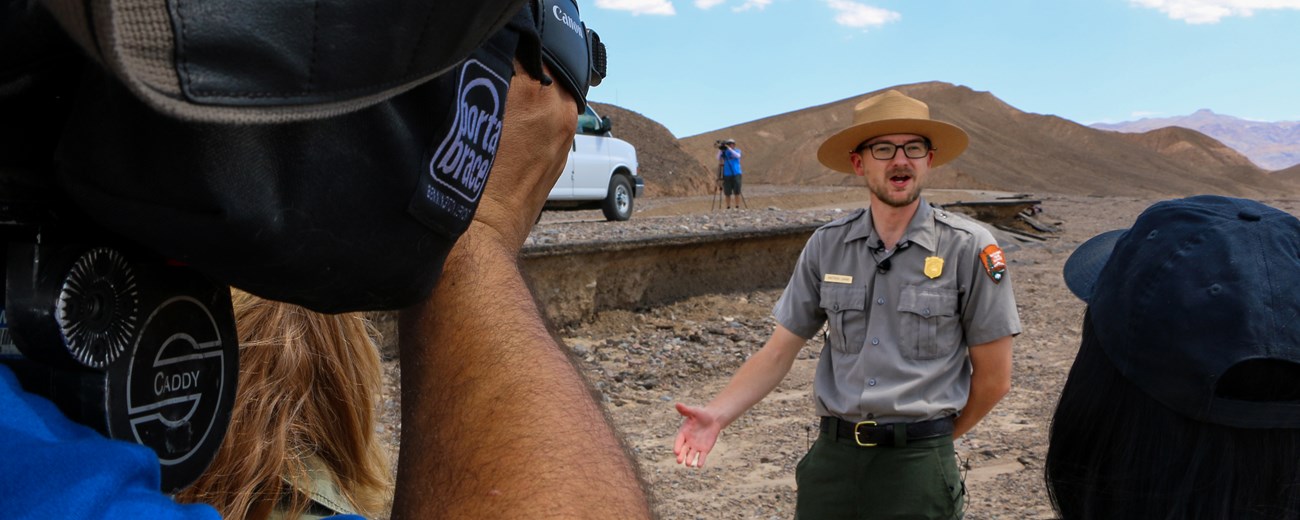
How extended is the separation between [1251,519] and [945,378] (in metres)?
2.45

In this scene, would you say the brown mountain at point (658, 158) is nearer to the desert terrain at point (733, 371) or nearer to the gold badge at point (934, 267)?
the desert terrain at point (733, 371)

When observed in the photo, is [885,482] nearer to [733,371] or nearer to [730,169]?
[733,371]

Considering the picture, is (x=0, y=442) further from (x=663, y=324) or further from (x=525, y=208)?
(x=663, y=324)

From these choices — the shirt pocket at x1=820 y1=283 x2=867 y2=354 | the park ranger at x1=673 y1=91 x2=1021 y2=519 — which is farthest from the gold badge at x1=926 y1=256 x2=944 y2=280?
the shirt pocket at x1=820 y1=283 x2=867 y2=354

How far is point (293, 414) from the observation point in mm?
1369

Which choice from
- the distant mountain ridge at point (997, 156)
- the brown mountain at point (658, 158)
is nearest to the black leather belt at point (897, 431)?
the brown mountain at point (658, 158)

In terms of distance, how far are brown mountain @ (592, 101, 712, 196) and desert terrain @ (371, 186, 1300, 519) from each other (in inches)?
884

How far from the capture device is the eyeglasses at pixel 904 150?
4.59 metres

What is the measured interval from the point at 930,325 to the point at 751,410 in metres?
3.15

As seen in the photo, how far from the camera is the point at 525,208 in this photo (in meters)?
1.18

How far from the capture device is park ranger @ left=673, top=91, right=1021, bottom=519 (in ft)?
13.1

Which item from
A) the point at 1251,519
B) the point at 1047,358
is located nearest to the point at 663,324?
the point at 1047,358

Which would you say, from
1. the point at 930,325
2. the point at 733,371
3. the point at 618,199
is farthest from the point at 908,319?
the point at 618,199

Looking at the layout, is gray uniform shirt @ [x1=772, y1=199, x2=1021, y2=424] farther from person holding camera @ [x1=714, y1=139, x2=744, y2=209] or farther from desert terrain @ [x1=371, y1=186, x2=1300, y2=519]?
person holding camera @ [x1=714, y1=139, x2=744, y2=209]
